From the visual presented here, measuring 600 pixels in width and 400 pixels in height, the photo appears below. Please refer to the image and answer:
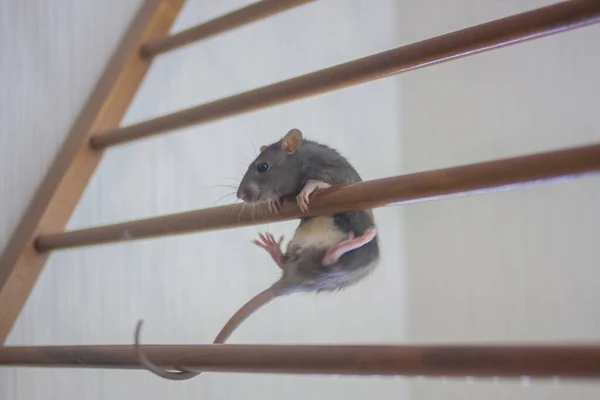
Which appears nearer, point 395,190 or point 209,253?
point 395,190

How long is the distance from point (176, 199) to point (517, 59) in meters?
0.95

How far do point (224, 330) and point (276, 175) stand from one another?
0.25 m

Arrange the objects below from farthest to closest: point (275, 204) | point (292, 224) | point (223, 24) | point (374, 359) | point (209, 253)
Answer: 1. point (292, 224)
2. point (209, 253)
3. point (223, 24)
4. point (275, 204)
5. point (374, 359)

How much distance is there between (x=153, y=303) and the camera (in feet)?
4.20

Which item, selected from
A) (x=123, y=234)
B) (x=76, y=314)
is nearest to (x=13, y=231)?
(x=76, y=314)

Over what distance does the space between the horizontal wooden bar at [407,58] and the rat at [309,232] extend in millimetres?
83

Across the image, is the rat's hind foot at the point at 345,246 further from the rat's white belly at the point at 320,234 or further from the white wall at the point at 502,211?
the white wall at the point at 502,211

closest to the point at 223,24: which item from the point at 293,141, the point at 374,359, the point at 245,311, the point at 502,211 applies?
the point at 293,141

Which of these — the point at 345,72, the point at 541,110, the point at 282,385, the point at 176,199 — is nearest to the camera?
the point at 345,72

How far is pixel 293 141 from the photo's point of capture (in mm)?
945

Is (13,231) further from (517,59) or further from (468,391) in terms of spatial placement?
(517,59)

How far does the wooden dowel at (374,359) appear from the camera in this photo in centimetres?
45

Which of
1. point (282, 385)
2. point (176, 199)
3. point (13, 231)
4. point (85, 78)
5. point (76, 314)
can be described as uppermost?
point (85, 78)

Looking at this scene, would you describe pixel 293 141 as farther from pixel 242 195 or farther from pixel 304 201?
pixel 304 201
